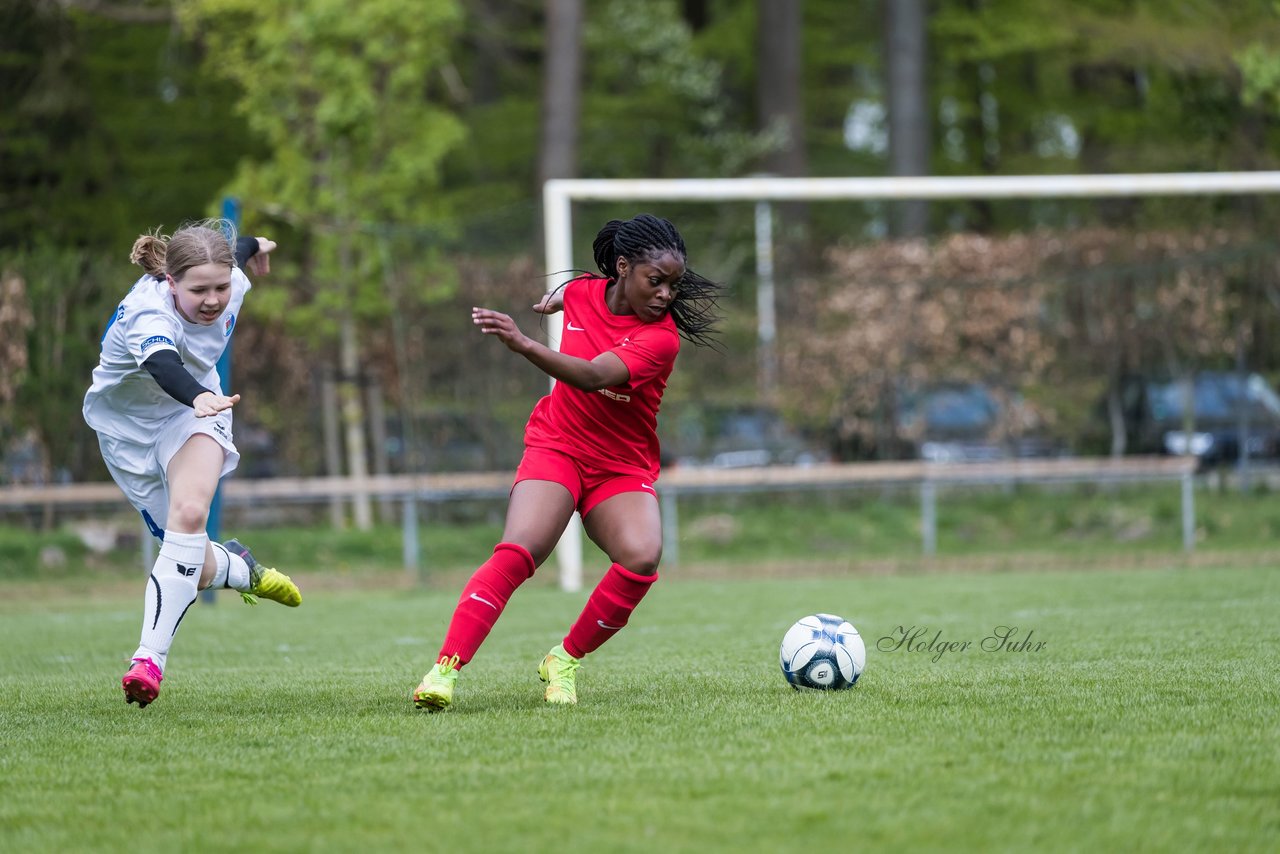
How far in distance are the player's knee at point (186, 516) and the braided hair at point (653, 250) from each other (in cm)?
173

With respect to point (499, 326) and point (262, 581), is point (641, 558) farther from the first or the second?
point (262, 581)

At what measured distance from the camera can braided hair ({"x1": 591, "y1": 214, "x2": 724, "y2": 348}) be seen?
228 inches

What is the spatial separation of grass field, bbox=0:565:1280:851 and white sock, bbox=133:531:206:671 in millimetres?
317

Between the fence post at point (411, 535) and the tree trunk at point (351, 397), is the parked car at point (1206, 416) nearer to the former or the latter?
the fence post at point (411, 535)

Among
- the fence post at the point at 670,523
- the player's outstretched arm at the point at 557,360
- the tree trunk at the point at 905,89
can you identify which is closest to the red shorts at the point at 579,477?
the player's outstretched arm at the point at 557,360

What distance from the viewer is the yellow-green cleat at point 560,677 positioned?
18.6 ft

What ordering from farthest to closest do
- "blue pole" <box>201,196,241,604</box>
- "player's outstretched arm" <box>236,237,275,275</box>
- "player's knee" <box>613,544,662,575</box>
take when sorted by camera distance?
"blue pole" <box>201,196,241,604</box> → "player's outstretched arm" <box>236,237,275,275</box> → "player's knee" <box>613,544,662,575</box>

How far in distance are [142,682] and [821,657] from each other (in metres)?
2.39

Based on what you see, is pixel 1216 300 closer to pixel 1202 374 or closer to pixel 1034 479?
pixel 1202 374

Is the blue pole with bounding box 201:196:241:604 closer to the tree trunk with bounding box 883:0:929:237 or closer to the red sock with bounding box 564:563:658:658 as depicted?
the red sock with bounding box 564:563:658:658

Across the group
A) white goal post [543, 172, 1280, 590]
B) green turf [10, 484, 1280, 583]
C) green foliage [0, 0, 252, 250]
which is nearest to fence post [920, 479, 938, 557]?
green turf [10, 484, 1280, 583]

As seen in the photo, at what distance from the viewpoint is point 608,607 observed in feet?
19.0

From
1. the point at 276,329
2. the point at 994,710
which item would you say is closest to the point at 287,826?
the point at 994,710

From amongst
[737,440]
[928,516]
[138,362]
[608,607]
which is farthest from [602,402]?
[737,440]
